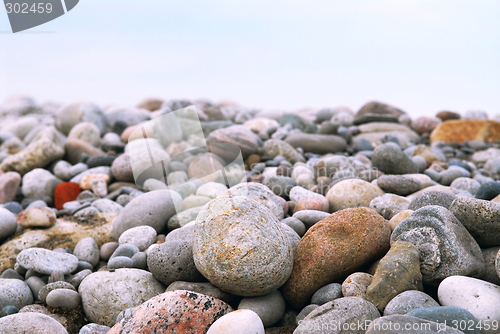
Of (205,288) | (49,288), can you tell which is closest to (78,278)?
(49,288)

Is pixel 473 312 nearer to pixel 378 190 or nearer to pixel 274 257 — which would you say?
pixel 274 257

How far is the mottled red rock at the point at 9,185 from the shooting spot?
6812 mm

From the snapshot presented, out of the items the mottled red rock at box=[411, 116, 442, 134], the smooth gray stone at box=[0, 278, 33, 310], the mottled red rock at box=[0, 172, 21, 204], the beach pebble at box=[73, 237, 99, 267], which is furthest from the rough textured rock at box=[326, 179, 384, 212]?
the mottled red rock at box=[411, 116, 442, 134]

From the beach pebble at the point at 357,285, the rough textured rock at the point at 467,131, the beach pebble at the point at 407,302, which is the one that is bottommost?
the rough textured rock at the point at 467,131

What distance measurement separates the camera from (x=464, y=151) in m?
9.61

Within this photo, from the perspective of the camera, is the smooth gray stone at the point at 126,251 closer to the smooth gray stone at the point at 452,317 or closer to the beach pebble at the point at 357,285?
the beach pebble at the point at 357,285

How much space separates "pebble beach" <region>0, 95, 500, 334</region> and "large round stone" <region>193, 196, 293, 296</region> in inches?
0.4

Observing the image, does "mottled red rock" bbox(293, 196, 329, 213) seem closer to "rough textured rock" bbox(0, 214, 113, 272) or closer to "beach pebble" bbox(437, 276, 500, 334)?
"beach pebble" bbox(437, 276, 500, 334)

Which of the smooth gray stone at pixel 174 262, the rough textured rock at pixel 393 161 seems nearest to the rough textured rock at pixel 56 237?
the smooth gray stone at pixel 174 262

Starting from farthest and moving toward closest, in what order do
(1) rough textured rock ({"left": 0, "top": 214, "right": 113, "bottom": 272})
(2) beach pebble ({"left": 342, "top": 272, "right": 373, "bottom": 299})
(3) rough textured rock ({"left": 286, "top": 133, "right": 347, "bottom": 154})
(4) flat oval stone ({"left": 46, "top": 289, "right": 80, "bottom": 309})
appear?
(3) rough textured rock ({"left": 286, "top": 133, "right": 347, "bottom": 154}) < (1) rough textured rock ({"left": 0, "top": 214, "right": 113, "bottom": 272}) < (4) flat oval stone ({"left": 46, "top": 289, "right": 80, "bottom": 309}) < (2) beach pebble ({"left": 342, "top": 272, "right": 373, "bottom": 299})

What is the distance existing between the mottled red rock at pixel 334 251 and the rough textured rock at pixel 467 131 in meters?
8.39

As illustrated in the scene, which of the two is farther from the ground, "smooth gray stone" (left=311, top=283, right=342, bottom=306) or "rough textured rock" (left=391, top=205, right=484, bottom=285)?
"rough textured rock" (left=391, top=205, right=484, bottom=285)

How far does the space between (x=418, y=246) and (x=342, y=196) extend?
170 cm

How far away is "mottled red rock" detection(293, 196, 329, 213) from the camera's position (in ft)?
15.3
